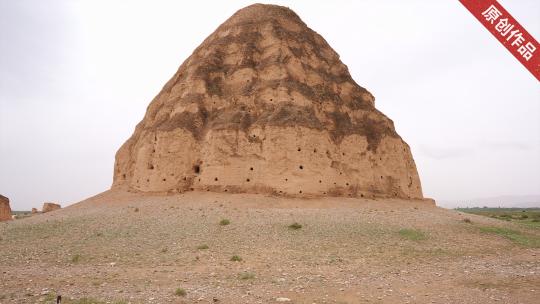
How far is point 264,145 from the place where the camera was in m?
26.5

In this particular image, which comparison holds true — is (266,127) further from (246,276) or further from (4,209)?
(4,209)

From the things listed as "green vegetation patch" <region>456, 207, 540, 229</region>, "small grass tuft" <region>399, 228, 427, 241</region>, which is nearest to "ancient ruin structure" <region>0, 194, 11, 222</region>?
"small grass tuft" <region>399, 228, 427, 241</region>

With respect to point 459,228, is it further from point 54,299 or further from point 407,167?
point 54,299

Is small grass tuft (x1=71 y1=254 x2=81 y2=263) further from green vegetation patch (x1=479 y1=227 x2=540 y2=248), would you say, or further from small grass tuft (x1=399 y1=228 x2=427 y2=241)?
green vegetation patch (x1=479 y1=227 x2=540 y2=248)

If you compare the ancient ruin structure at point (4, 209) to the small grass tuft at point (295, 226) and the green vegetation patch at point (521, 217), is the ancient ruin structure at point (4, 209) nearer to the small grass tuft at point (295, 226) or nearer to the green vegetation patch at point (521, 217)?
the small grass tuft at point (295, 226)

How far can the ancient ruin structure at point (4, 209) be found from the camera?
102ft

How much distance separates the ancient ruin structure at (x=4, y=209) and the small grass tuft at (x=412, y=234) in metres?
30.5

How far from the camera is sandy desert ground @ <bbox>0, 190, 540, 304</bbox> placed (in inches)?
367

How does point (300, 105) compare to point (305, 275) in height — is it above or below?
above

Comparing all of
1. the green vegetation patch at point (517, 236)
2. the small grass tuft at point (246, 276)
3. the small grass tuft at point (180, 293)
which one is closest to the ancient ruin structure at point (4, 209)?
the small grass tuft at point (246, 276)

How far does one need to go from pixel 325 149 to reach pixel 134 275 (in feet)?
59.3

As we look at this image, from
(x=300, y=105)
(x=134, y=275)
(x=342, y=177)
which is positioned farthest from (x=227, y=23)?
(x=134, y=275)

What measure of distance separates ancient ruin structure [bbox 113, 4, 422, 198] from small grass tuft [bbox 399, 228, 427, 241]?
8.37 metres

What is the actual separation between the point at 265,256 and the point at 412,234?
7.08 m
